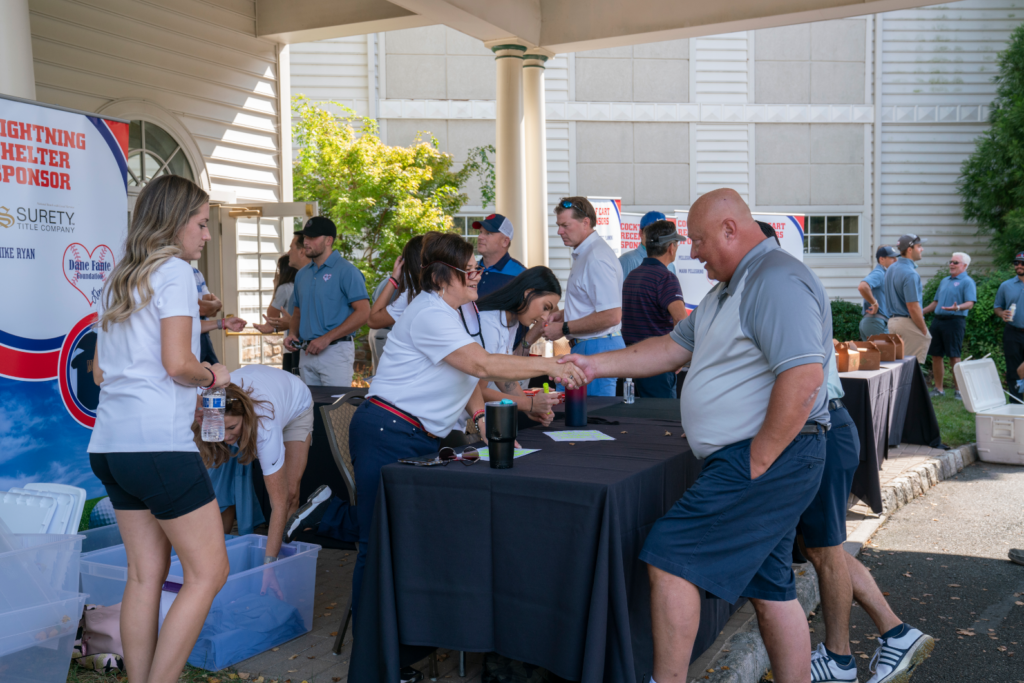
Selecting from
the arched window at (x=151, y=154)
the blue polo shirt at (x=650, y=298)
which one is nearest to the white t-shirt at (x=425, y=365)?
the blue polo shirt at (x=650, y=298)

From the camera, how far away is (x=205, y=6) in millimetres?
7879

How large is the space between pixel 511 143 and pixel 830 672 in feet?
22.1

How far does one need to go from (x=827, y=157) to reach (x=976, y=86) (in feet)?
9.65

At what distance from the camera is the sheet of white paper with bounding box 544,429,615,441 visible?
343cm

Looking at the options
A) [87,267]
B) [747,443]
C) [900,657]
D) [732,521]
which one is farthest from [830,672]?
[87,267]

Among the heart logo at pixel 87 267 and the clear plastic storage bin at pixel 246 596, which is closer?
the clear plastic storage bin at pixel 246 596

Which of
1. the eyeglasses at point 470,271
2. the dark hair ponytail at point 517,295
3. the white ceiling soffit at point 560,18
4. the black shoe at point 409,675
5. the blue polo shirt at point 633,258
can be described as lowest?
the black shoe at point 409,675

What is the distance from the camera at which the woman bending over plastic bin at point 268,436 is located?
3.53 metres

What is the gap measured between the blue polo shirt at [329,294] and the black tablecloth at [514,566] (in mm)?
3223

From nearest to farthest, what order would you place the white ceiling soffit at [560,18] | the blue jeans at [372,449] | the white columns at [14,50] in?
the blue jeans at [372,449] < the white columns at [14,50] < the white ceiling soffit at [560,18]

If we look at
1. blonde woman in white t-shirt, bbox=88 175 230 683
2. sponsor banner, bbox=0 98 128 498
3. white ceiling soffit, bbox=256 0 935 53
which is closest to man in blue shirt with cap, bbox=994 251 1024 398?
white ceiling soffit, bbox=256 0 935 53

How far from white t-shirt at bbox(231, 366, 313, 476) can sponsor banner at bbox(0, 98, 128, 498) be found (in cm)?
94

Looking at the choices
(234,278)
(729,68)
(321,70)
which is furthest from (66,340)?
(729,68)

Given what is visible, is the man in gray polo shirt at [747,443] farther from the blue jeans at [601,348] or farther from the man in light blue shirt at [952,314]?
the man in light blue shirt at [952,314]
